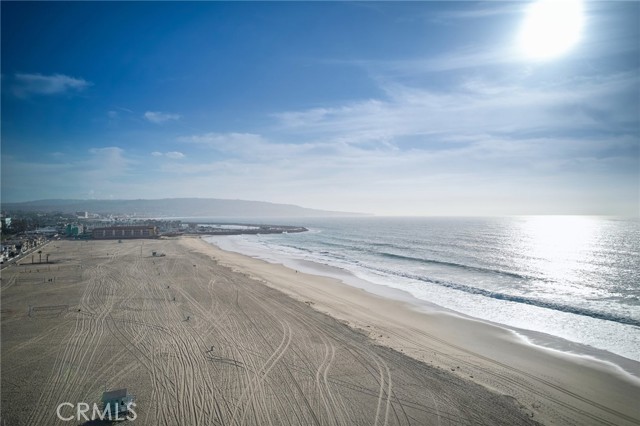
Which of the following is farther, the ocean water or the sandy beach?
the ocean water

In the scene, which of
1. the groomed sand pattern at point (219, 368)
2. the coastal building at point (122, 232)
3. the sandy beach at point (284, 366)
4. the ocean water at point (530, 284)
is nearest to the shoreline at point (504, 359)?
the sandy beach at point (284, 366)

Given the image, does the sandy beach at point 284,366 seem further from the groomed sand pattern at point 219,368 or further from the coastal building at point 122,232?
the coastal building at point 122,232

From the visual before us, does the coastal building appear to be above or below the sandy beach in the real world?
above

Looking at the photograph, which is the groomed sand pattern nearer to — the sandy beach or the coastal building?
the sandy beach

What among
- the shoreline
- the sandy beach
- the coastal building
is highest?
the coastal building

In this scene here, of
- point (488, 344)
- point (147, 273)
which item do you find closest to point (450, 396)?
point (488, 344)

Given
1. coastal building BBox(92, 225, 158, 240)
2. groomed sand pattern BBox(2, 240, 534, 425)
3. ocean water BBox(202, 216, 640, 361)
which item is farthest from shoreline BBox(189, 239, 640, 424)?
coastal building BBox(92, 225, 158, 240)

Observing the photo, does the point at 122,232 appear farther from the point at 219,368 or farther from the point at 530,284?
the point at 530,284
